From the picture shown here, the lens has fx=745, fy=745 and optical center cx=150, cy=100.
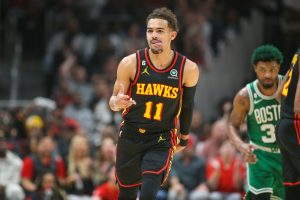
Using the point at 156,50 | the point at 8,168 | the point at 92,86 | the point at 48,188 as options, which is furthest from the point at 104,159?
the point at 156,50

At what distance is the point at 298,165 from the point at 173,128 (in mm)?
1367

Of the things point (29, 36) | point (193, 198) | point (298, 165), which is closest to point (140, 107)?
point (298, 165)

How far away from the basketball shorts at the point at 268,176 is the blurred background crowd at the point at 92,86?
390cm

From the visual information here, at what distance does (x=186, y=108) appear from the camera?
8062 millimetres

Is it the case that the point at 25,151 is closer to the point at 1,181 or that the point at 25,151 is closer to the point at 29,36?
the point at 1,181

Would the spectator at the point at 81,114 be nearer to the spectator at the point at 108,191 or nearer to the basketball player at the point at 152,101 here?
the spectator at the point at 108,191

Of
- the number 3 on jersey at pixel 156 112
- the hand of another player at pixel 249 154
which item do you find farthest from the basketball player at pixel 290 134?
the number 3 on jersey at pixel 156 112

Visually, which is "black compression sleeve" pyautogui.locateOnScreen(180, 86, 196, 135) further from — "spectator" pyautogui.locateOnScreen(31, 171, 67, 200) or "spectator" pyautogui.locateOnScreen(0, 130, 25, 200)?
"spectator" pyautogui.locateOnScreen(0, 130, 25, 200)

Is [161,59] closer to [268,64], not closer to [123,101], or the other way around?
[123,101]

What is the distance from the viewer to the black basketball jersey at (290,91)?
24.5 feet

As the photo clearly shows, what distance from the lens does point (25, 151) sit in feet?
46.5

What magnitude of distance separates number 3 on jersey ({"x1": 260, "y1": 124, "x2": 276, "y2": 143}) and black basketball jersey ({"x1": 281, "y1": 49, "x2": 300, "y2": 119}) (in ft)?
2.77

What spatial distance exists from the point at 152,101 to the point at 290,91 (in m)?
1.42

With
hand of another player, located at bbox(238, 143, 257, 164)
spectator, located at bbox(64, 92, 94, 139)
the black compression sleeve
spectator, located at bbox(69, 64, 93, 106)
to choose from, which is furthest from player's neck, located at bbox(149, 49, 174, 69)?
spectator, located at bbox(69, 64, 93, 106)
